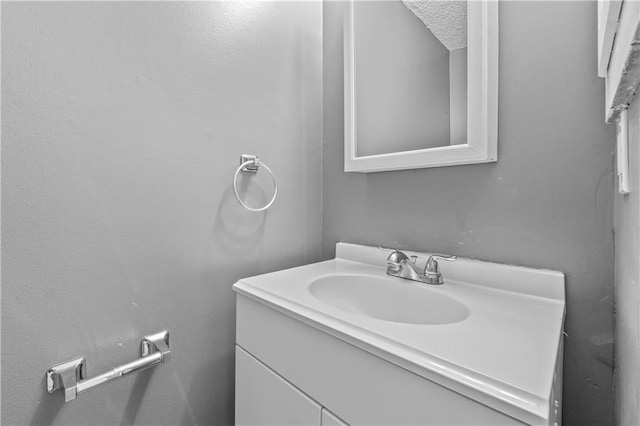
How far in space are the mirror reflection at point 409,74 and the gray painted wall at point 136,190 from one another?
0.27 meters

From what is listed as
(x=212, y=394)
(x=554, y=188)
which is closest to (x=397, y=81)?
(x=554, y=188)

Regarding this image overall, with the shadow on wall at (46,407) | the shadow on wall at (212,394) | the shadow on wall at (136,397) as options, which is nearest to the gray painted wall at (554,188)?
the shadow on wall at (212,394)

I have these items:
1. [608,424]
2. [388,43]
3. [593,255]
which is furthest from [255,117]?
[608,424]

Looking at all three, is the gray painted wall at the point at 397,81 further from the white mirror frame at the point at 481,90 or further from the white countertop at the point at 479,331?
the white countertop at the point at 479,331

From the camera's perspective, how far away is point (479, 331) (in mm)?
544

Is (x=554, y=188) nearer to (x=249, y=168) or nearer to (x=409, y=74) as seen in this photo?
(x=409, y=74)

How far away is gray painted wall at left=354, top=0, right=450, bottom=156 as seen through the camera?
0.92 meters

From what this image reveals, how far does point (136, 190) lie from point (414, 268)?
30.7 inches

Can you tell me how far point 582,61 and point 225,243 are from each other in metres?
1.04

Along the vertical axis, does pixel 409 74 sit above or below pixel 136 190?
above

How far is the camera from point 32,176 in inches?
24.6

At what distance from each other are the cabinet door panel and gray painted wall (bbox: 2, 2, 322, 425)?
164 millimetres

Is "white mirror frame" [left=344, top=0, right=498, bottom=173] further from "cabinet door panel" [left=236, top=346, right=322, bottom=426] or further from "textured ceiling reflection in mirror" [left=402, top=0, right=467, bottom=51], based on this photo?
"cabinet door panel" [left=236, top=346, right=322, bottom=426]

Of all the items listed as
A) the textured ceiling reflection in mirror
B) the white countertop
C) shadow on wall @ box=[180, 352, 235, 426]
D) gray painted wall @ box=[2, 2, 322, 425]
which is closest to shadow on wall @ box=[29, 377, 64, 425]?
gray painted wall @ box=[2, 2, 322, 425]
